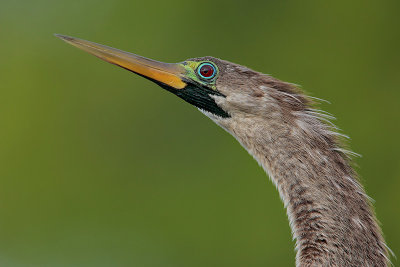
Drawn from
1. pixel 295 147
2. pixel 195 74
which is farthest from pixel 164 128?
pixel 295 147

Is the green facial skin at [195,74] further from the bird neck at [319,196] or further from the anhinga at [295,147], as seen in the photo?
the bird neck at [319,196]

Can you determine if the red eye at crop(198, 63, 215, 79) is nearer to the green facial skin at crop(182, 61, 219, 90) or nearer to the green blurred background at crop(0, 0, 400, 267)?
the green facial skin at crop(182, 61, 219, 90)

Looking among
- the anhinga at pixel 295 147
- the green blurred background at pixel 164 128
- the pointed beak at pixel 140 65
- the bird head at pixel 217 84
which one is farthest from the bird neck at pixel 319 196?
→ the green blurred background at pixel 164 128

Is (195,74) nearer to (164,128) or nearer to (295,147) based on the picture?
(295,147)

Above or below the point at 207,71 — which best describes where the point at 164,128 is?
above

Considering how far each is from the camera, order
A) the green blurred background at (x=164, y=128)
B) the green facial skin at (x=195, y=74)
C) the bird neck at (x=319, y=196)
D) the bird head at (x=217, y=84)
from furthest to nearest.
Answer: the green blurred background at (x=164, y=128), the green facial skin at (x=195, y=74), the bird head at (x=217, y=84), the bird neck at (x=319, y=196)

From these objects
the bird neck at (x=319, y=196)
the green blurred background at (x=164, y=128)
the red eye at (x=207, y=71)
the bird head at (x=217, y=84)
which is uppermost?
the green blurred background at (x=164, y=128)

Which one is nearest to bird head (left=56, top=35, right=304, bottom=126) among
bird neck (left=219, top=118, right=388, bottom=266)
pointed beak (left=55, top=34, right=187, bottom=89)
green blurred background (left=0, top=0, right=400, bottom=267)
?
pointed beak (left=55, top=34, right=187, bottom=89)

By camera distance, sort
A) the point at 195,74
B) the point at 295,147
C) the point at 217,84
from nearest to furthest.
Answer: the point at 295,147
the point at 217,84
the point at 195,74

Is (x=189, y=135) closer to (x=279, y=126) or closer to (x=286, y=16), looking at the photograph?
(x=286, y=16)
